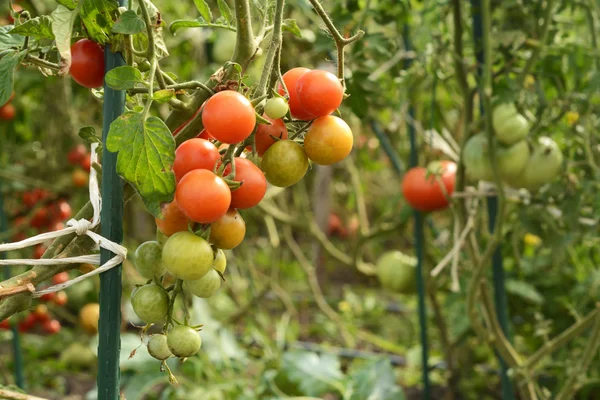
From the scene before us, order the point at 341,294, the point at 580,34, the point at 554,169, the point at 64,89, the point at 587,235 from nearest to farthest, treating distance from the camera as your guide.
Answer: the point at 554,169, the point at 587,235, the point at 580,34, the point at 64,89, the point at 341,294

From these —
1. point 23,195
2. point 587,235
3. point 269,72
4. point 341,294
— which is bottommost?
point 341,294

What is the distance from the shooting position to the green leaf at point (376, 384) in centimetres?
158

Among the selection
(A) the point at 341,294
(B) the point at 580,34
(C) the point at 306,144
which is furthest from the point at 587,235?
(A) the point at 341,294

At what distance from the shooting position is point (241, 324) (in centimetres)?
315

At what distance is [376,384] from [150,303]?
1219mm

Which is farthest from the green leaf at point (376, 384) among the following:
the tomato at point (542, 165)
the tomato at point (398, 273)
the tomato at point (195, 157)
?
the tomato at point (195, 157)

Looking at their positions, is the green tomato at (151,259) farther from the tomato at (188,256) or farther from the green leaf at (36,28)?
the green leaf at (36,28)

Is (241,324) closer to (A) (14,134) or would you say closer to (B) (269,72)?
(A) (14,134)

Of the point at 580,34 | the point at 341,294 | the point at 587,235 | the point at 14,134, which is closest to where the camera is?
the point at 587,235

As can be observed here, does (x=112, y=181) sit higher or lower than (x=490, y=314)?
higher

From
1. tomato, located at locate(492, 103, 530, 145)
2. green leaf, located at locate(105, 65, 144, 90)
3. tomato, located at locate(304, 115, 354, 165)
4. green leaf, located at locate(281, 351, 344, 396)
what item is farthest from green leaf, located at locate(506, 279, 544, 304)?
green leaf, located at locate(105, 65, 144, 90)

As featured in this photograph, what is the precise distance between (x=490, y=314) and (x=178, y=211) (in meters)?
0.97

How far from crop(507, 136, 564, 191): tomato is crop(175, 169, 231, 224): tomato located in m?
0.94

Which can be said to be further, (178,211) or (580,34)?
(580,34)
